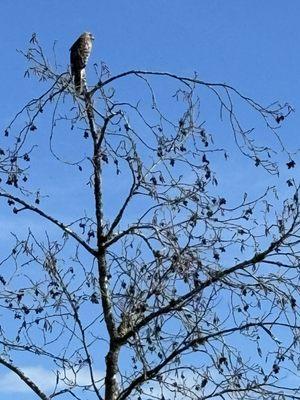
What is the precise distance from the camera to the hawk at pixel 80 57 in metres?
9.33

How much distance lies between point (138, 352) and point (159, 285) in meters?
0.50

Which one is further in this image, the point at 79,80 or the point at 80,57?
the point at 80,57

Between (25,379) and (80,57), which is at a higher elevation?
(80,57)

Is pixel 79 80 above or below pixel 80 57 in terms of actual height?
below

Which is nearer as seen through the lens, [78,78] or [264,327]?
[264,327]

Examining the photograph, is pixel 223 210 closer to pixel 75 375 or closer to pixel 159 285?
pixel 159 285

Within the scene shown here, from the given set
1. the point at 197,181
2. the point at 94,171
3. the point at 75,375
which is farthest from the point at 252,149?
the point at 75,375

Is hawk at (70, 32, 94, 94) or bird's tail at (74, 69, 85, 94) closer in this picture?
bird's tail at (74, 69, 85, 94)

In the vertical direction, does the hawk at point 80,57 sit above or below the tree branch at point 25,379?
above

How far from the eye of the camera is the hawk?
933 cm

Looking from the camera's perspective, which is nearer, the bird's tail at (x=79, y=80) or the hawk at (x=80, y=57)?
the bird's tail at (x=79, y=80)

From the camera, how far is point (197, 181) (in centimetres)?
885

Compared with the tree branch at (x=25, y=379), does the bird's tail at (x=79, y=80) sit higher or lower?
higher

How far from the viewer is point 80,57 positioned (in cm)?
996
